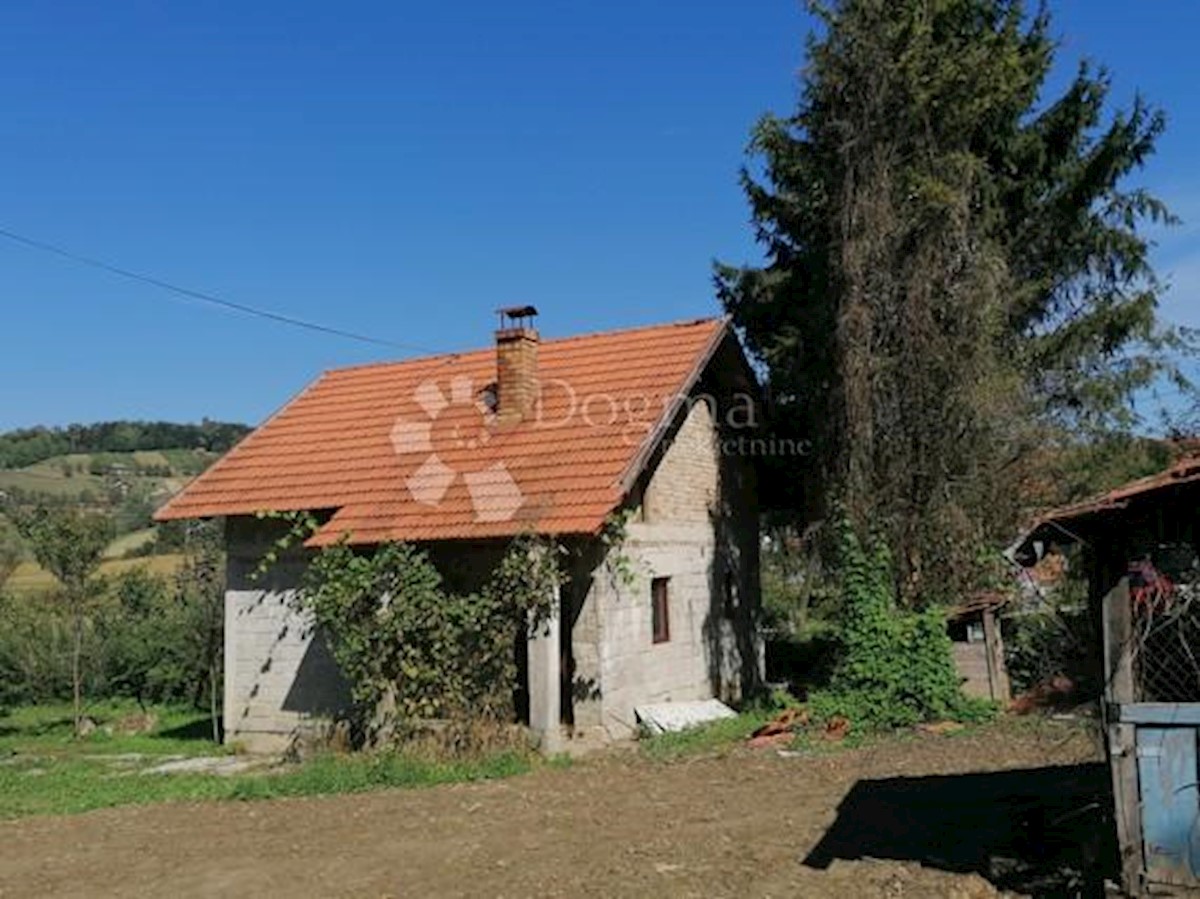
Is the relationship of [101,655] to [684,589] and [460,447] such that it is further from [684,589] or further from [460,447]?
[684,589]

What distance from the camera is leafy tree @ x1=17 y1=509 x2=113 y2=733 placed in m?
20.3

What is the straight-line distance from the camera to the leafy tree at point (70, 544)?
798 inches

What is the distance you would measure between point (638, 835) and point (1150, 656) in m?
4.64

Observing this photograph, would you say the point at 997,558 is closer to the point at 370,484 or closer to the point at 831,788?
the point at 831,788

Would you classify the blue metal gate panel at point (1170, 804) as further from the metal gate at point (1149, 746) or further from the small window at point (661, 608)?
the small window at point (661, 608)

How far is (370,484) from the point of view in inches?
673

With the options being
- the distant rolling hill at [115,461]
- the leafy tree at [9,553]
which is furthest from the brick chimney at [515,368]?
the distant rolling hill at [115,461]

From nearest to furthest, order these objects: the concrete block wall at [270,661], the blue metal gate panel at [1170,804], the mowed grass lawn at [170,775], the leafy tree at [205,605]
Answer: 1. the blue metal gate panel at [1170,804]
2. the mowed grass lawn at [170,775]
3. the concrete block wall at [270,661]
4. the leafy tree at [205,605]

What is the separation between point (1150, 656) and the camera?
7.29 m

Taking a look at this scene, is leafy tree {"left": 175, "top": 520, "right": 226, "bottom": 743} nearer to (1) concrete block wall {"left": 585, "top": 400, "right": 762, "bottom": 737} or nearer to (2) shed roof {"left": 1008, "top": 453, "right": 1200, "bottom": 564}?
(1) concrete block wall {"left": 585, "top": 400, "right": 762, "bottom": 737}

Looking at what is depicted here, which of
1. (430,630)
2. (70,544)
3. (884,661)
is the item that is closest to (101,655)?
(70,544)

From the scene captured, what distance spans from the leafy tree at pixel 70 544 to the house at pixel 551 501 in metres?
3.12

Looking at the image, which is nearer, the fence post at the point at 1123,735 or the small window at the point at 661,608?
the fence post at the point at 1123,735
